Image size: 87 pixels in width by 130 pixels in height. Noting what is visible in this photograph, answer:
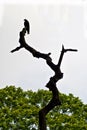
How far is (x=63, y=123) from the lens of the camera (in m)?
56.3

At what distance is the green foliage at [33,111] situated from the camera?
55.2 metres

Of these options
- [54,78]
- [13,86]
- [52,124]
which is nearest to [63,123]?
[52,124]

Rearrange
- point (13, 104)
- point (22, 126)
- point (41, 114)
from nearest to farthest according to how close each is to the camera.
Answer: point (41, 114) → point (22, 126) → point (13, 104)

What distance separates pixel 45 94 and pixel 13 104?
4.39 metres

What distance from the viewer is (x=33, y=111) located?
2249 inches

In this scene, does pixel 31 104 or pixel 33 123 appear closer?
pixel 33 123

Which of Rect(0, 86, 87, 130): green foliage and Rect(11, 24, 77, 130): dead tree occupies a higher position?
Rect(0, 86, 87, 130): green foliage

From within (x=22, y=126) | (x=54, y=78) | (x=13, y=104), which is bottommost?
(x=54, y=78)

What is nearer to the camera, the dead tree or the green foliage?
Result: the dead tree

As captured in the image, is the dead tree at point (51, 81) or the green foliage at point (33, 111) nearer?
the dead tree at point (51, 81)

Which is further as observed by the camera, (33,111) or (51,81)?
(33,111)

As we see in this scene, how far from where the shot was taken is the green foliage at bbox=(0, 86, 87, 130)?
55250 mm

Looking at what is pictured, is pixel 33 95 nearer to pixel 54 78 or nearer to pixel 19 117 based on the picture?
pixel 19 117

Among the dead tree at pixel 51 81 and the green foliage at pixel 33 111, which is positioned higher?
the green foliage at pixel 33 111
